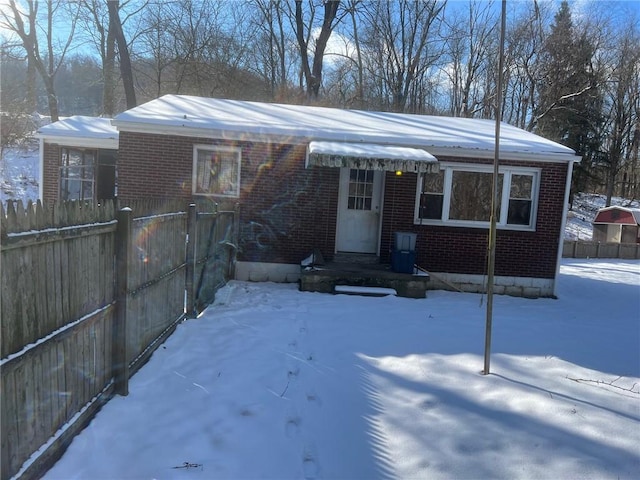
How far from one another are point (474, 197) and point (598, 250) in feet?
43.2

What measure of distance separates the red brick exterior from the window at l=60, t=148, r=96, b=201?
5088 millimetres

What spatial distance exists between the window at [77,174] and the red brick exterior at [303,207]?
509cm

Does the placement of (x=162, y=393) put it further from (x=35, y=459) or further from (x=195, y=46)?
(x=195, y=46)

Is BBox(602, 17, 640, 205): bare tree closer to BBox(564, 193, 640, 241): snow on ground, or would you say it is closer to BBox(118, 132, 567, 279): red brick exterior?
BBox(564, 193, 640, 241): snow on ground

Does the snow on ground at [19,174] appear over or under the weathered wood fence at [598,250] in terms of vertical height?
over

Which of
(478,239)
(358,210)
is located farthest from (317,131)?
(478,239)

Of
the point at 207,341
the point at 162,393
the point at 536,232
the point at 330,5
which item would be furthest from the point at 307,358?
the point at 330,5

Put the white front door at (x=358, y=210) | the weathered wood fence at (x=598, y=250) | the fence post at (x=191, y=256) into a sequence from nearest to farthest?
the fence post at (x=191, y=256) → the white front door at (x=358, y=210) → the weathered wood fence at (x=598, y=250)

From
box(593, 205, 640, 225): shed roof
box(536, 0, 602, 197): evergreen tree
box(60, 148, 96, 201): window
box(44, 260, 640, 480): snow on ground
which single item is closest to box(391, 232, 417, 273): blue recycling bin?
box(44, 260, 640, 480): snow on ground

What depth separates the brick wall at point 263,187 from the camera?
938 centimetres

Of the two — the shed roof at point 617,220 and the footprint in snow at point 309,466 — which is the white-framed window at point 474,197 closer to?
the footprint in snow at point 309,466

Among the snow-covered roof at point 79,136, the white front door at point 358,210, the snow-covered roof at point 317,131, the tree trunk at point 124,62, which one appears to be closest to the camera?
the snow-covered roof at point 317,131

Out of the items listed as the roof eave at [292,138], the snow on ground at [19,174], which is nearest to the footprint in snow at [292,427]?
the roof eave at [292,138]

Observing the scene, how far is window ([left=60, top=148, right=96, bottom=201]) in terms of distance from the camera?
13.4 meters
